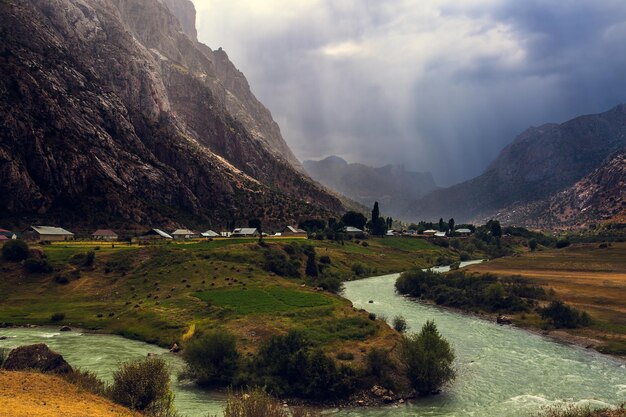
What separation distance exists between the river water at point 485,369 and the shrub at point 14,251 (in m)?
37.3

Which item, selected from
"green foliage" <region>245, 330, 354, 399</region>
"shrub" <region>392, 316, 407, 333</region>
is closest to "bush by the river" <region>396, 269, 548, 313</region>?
"shrub" <region>392, 316, 407, 333</region>

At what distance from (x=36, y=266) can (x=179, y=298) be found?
131 ft

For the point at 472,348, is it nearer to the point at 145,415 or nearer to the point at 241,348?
the point at 241,348

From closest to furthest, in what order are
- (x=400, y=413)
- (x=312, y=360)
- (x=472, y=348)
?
(x=400, y=413)
(x=312, y=360)
(x=472, y=348)

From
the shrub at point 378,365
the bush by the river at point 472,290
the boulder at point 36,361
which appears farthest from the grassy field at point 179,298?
the bush by the river at point 472,290

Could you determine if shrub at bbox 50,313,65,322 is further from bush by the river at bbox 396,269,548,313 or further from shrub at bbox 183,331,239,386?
bush by the river at bbox 396,269,548,313

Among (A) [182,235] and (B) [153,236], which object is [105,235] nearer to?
(B) [153,236]

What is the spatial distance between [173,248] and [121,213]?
70756 mm

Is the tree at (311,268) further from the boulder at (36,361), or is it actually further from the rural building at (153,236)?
the boulder at (36,361)

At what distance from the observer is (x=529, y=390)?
5100cm

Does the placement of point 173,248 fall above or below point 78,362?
above

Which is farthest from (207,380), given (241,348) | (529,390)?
(529,390)

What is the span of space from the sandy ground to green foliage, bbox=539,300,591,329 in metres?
76.7

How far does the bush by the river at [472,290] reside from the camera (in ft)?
319
